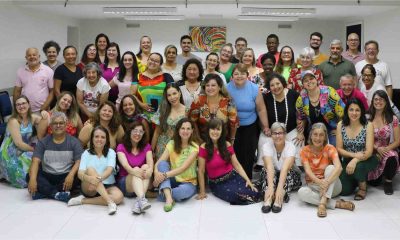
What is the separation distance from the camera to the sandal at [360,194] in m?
4.32

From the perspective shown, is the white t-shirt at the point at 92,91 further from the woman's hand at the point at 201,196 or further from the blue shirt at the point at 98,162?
the woman's hand at the point at 201,196

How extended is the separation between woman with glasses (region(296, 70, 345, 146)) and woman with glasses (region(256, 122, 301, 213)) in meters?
0.40

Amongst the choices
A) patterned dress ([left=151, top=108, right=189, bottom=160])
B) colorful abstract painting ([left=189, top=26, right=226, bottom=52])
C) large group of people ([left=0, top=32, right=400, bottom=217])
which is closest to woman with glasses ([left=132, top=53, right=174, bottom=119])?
large group of people ([left=0, top=32, right=400, bottom=217])

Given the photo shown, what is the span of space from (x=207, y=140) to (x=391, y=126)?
78.4 inches

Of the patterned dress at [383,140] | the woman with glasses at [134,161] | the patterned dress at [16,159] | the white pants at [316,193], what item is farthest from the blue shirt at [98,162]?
the patterned dress at [383,140]

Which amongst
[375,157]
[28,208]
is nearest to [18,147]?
[28,208]

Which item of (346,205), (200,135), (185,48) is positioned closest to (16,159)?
(200,135)

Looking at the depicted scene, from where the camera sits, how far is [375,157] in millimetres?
4430

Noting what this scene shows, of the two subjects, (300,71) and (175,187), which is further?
(300,71)

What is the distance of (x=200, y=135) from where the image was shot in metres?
4.55

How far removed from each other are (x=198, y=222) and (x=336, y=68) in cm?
267

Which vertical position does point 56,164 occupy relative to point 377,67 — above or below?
below

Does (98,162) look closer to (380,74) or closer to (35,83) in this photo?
(35,83)

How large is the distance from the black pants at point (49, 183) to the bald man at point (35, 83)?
1.13 metres
